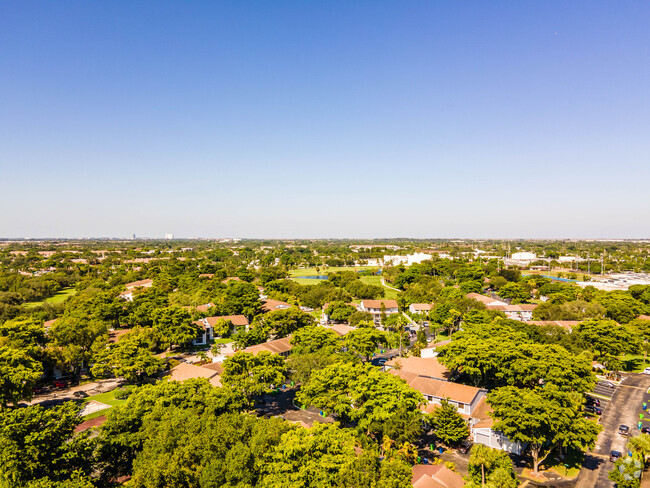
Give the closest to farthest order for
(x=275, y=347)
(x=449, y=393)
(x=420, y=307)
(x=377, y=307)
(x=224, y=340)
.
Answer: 1. (x=449, y=393)
2. (x=275, y=347)
3. (x=224, y=340)
4. (x=420, y=307)
5. (x=377, y=307)

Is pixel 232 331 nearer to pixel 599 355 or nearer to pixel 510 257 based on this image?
pixel 599 355

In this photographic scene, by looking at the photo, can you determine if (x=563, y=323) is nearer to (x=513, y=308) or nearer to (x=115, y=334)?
Result: (x=513, y=308)

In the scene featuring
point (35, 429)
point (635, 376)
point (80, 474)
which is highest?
point (35, 429)

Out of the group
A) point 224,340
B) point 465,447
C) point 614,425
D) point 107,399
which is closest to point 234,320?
point 224,340

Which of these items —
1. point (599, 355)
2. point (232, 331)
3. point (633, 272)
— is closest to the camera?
point (599, 355)

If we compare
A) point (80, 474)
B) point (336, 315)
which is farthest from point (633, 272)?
point (80, 474)

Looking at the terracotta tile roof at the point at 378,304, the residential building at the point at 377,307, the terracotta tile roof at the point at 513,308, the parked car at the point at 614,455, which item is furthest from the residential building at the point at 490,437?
the terracotta tile roof at the point at 513,308

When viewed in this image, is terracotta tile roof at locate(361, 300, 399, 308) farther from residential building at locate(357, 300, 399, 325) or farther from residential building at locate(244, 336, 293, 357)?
residential building at locate(244, 336, 293, 357)
